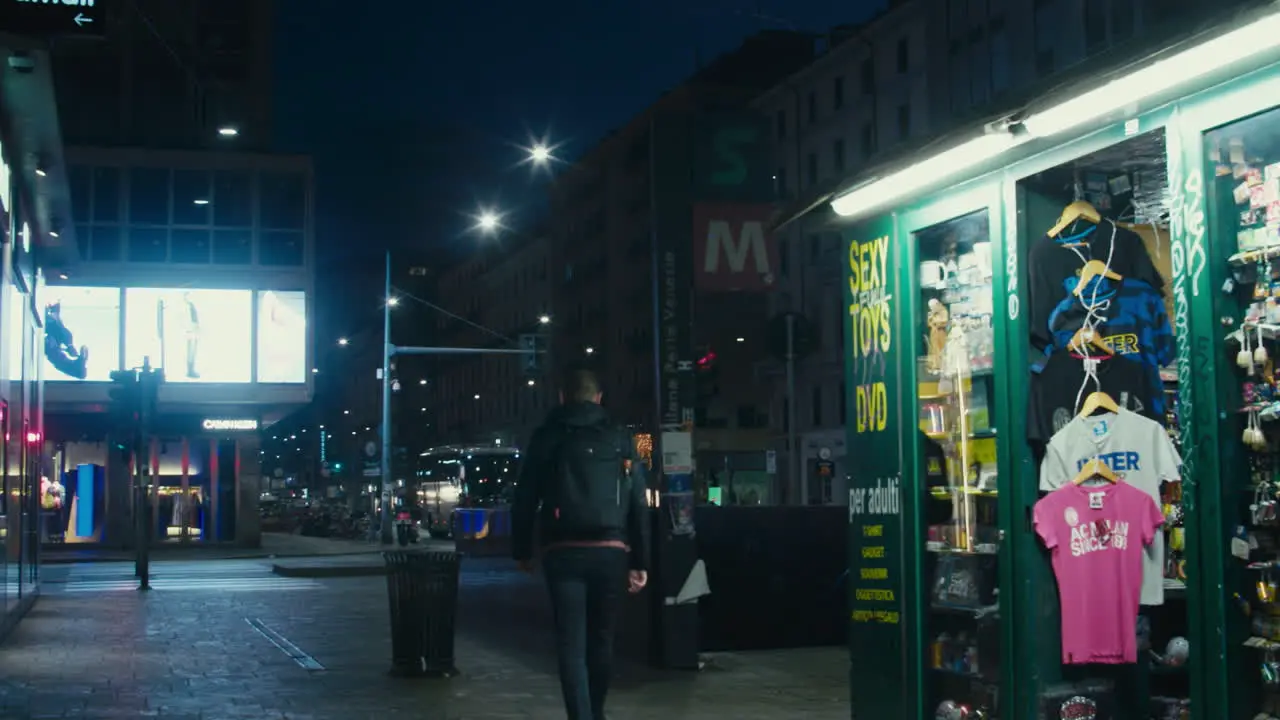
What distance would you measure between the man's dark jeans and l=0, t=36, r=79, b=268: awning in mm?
8785

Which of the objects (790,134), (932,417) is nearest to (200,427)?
(790,134)

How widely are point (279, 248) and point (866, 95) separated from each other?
82.8 feet

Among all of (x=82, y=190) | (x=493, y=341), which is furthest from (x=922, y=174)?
(x=493, y=341)

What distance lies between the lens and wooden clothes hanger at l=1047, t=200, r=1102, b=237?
26.6ft

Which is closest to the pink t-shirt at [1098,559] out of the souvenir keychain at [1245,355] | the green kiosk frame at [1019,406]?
the green kiosk frame at [1019,406]

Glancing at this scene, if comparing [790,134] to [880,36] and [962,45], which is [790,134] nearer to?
[880,36]

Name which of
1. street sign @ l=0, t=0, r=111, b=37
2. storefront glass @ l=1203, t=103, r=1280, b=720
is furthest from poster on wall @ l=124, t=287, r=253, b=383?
storefront glass @ l=1203, t=103, r=1280, b=720

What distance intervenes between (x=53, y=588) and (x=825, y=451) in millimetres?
29041

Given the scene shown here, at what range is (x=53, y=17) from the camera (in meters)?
12.4

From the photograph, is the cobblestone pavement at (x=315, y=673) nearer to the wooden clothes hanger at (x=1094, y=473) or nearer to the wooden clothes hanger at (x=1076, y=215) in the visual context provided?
the wooden clothes hanger at (x=1094, y=473)

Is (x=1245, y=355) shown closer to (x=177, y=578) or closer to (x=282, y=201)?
(x=177, y=578)

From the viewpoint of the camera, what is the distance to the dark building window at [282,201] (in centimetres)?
4691

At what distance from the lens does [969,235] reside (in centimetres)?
893

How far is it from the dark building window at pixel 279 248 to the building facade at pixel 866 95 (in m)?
15.3
